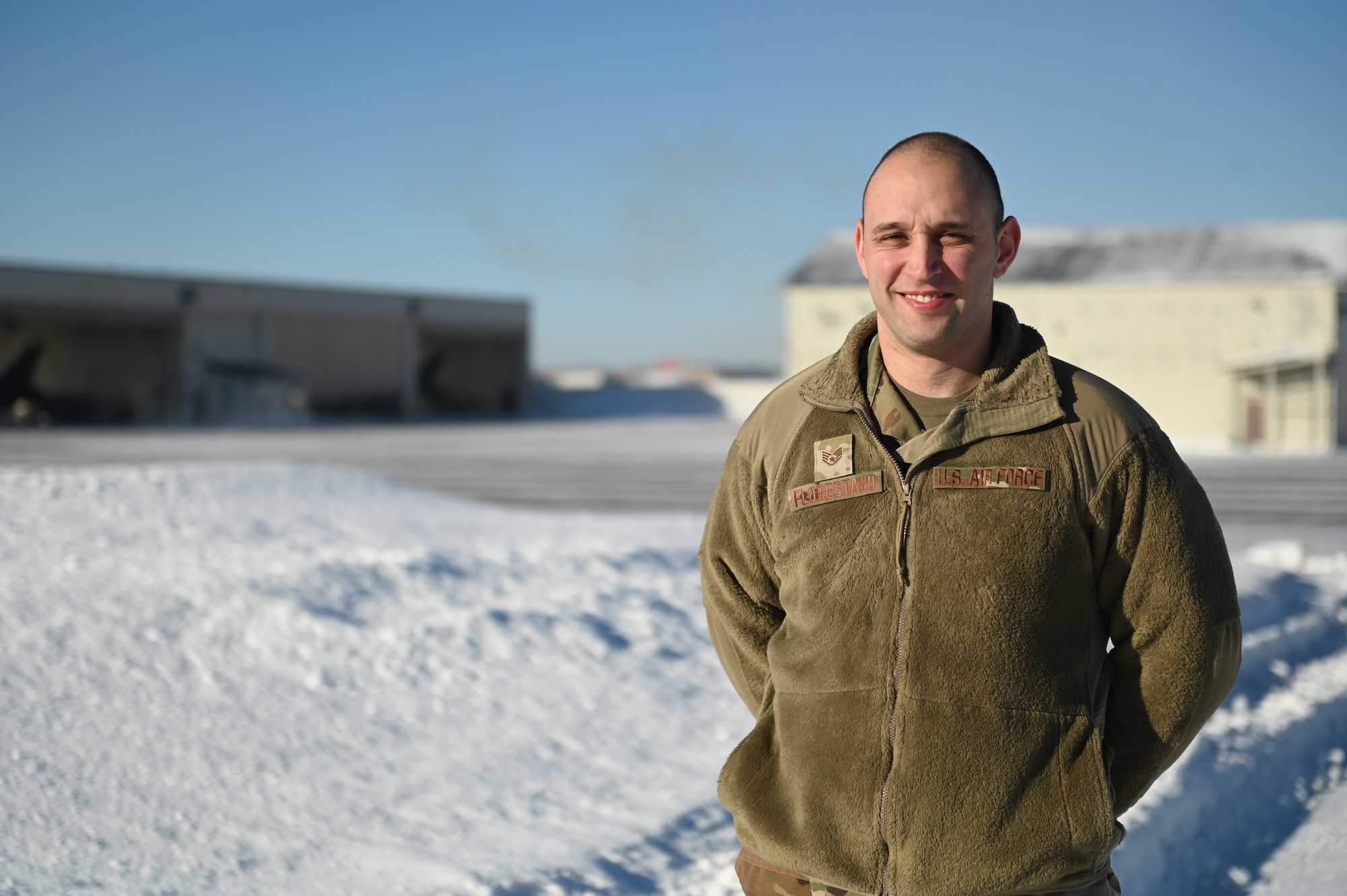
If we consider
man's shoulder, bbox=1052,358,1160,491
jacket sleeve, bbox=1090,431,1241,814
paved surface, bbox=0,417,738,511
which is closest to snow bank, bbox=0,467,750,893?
jacket sleeve, bbox=1090,431,1241,814

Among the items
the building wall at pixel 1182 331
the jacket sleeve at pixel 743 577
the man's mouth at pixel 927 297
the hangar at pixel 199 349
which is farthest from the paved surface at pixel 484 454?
the man's mouth at pixel 927 297

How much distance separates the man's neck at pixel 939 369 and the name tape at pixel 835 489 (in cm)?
23

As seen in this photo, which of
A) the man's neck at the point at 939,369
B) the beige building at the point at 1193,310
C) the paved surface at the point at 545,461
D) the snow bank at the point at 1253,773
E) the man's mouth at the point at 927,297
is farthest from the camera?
the beige building at the point at 1193,310

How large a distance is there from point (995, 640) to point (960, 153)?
878mm

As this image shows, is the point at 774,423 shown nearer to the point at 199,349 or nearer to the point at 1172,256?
the point at 1172,256

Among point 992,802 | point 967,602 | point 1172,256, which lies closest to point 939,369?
point 967,602

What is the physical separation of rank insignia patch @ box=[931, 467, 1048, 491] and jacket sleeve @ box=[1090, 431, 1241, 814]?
0.35ft

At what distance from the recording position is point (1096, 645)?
217 centimetres

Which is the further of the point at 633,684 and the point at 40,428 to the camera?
the point at 40,428

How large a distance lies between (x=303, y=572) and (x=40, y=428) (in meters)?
38.8

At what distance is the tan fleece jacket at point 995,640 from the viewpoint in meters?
2.06

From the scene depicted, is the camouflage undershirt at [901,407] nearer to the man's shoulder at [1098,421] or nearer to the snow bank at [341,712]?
the man's shoulder at [1098,421]

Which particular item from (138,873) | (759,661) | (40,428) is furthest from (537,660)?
(40,428)

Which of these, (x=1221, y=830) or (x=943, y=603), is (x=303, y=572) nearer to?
(x=1221, y=830)
